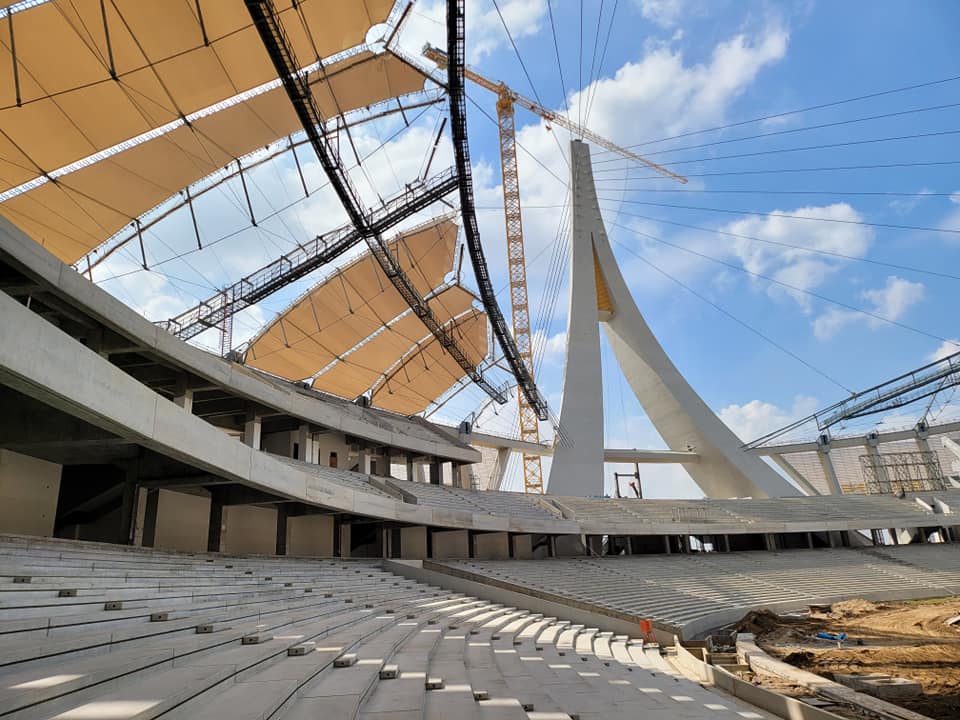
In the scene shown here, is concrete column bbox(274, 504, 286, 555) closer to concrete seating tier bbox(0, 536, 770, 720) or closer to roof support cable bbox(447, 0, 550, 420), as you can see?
concrete seating tier bbox(0, 536, 770, 720)

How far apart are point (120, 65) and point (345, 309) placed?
1757 centimetres

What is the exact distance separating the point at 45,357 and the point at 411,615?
8577mm

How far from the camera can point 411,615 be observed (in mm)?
13430

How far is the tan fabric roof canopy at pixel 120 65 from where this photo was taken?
19469 millimetres

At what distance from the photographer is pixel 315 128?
21016 millimetres

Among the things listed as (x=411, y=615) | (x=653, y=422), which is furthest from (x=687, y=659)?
(x=653, y=422)

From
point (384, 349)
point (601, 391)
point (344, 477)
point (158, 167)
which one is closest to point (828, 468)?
point (601, 391)

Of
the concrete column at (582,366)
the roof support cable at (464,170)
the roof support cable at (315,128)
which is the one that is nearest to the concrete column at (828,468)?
the concrete column at (582,366)

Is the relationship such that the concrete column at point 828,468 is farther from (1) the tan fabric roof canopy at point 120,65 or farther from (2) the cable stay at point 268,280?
(1) the tan fabric roof canopy at point 120,65

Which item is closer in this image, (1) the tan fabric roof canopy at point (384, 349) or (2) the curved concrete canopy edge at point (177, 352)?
(2) the curved concrete canopy edge at point (177, 352)

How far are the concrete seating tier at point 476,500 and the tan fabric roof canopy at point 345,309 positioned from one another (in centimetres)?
1041

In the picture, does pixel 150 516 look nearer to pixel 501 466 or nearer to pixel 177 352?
pixel 177 352

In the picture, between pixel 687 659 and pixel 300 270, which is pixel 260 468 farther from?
pixel 300 270

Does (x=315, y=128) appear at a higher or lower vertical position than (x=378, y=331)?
higher
